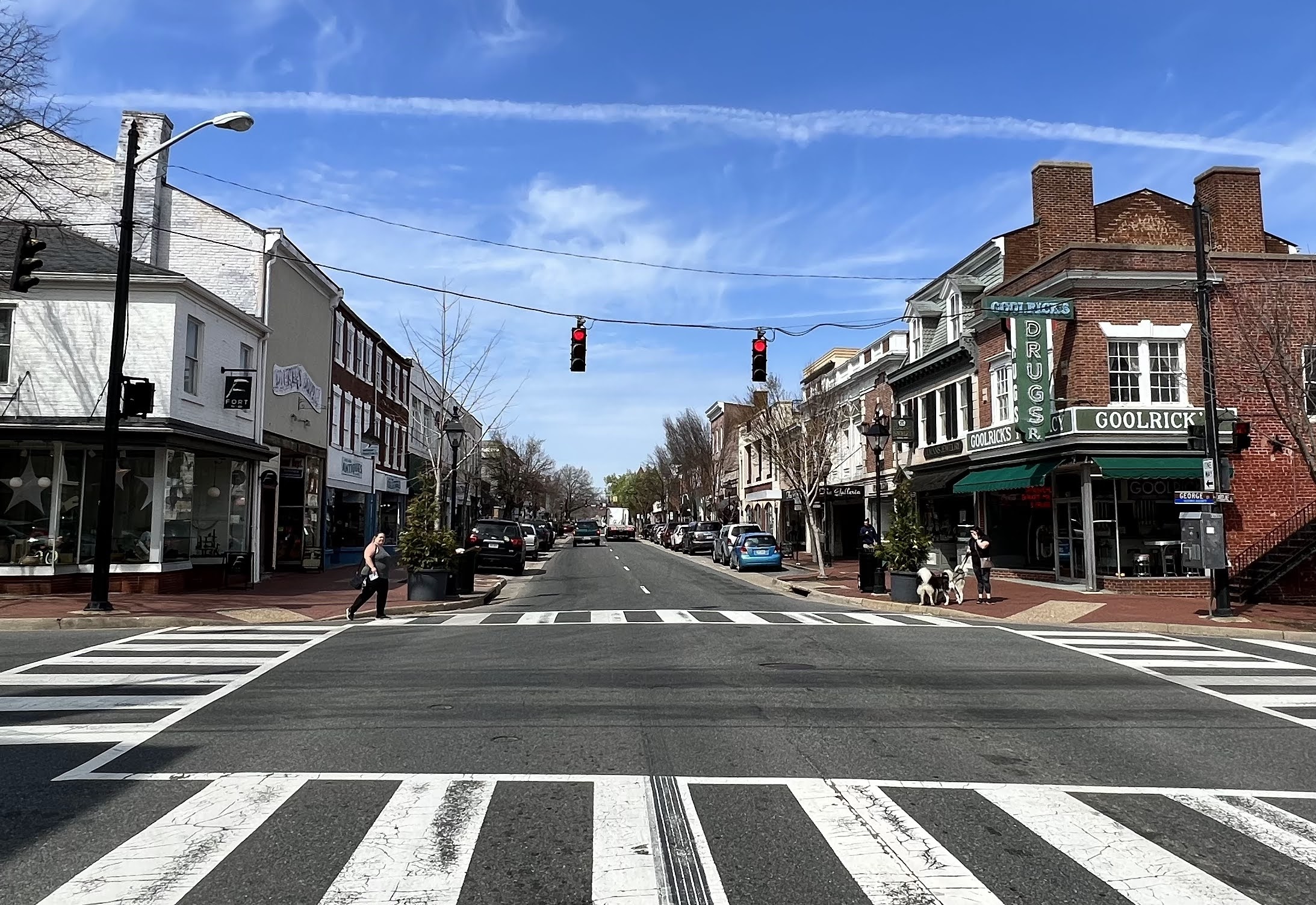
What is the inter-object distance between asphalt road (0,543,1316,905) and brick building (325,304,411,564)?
20.3 m

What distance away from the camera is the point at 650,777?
6.19m

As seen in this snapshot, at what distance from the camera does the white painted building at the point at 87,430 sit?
742 inches

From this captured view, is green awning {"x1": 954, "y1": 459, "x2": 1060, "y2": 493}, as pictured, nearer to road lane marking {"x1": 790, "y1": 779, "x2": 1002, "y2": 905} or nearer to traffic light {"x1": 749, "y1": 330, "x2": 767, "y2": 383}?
traffic light {"x1": 749, "y1": 330, "x2": 767, "y2": 383}

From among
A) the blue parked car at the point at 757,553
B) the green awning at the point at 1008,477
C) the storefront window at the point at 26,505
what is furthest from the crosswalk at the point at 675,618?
the blue parked car at the point at 757,553

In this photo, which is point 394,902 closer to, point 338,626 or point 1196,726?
point 1196,726

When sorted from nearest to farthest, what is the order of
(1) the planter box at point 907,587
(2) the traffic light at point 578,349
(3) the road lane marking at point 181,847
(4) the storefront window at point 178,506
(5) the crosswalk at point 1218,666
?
(3) the road lane marking at point 181,847 → (5) the crosswalk at point 1218,666 → (2) the traffic light at point 578,349 → (4) the storefront window at point 178,506 → (1) the planter box at point 907,587

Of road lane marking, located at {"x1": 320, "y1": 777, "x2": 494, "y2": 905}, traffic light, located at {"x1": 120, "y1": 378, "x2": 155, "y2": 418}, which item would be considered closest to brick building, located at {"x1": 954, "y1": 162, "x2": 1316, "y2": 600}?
traffic light, located at {"x1": 120, "y1": 378, "x2": 155, "y2": 418}

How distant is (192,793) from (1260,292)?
21359 mm

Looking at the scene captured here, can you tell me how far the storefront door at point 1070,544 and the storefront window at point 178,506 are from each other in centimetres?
2137

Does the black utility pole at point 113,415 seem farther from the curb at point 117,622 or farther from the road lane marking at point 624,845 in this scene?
the road lane marking at point 624,845

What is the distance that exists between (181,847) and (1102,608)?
18.3 meters

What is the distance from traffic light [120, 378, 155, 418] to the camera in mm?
15547

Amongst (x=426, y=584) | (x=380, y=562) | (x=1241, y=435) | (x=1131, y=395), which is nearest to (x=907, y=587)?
(x=1131, y=395)

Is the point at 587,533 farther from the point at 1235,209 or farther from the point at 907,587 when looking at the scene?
the point at 1235,209
